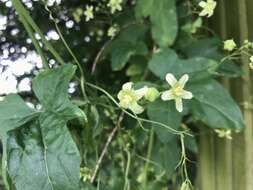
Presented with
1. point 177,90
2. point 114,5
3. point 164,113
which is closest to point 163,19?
point 114,5

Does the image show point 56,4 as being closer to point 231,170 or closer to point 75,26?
point 75,26

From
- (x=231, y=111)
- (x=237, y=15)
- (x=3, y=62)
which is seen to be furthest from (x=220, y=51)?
(x=3, y=62)

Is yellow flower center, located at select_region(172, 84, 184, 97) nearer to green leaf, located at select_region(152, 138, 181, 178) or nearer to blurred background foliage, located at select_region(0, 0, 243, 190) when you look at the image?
blurred background foliage, located at select_region(0, 0, 243, 190)

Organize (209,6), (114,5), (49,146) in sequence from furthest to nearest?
1. (114,5)
2. (209,6)
3. (49,146)

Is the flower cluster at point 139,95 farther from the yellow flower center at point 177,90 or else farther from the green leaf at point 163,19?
the green leaf at point 163,19

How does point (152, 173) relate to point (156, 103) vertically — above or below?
below

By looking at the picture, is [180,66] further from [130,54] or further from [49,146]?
[49,146]
